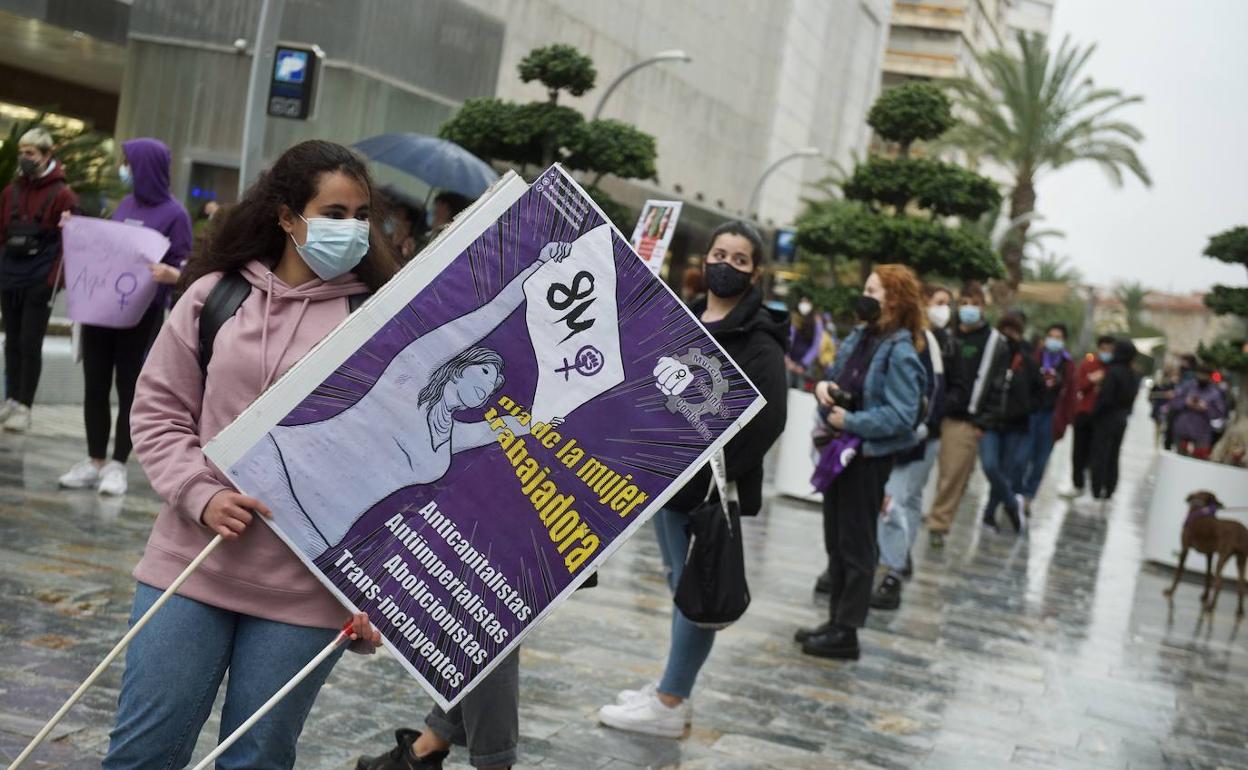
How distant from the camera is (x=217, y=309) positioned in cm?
315

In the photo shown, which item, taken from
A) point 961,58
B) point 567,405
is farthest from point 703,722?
point 961,58

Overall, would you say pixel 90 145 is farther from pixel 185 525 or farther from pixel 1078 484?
pixel 1078 484

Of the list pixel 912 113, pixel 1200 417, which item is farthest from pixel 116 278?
pixel 1200 417

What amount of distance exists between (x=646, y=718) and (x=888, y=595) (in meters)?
3.92

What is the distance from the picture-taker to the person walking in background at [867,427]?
7.46 metres

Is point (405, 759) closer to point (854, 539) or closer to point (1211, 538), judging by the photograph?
point (854, 539)

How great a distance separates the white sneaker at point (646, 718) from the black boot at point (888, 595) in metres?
3.72

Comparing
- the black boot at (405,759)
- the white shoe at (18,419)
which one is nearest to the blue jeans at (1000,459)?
the white shoe at (18,419)

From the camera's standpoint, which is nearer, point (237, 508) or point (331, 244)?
point (237, 508)

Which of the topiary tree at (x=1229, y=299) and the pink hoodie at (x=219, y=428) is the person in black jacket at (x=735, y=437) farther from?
the topiary tree at (x=1229, y=299)

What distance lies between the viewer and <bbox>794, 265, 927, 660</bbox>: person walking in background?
7.46m

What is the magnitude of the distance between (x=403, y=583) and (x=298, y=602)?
21 centimetres

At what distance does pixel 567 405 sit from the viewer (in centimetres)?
320

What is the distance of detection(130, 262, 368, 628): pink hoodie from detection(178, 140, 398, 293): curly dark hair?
5 centimetres
